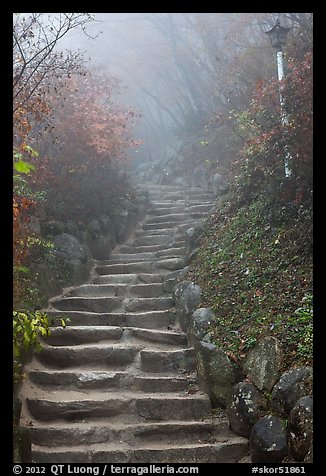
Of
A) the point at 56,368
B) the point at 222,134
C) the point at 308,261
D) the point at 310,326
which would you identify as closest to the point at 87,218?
the point at 56,368

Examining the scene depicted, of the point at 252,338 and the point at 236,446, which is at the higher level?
the point at 252,338

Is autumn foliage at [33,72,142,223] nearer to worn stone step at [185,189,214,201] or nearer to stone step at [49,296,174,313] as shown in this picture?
stone step at [49,296,174,313]

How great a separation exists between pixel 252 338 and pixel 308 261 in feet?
4.36

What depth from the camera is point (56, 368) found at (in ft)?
23.4

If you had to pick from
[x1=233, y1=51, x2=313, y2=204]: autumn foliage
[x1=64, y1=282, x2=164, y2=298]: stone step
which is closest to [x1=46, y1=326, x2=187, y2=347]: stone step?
[x1=64, y1=282, x2=164, y2=298]: stone step

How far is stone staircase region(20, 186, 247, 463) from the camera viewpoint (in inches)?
223

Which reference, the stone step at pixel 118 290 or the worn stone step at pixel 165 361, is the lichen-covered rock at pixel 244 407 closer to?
the worn stone step at pixel 165 361

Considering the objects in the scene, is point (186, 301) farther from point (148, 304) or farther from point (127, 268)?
point (127, 268)

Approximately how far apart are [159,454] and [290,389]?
179 cm

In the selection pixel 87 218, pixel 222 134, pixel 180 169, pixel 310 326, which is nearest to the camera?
pixel 310 326

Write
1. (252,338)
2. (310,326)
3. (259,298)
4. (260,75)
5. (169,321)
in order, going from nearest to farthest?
(310,326), (252,338), (259,298), (169,321), (260,75)

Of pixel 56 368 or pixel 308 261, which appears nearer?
pixel 308 261

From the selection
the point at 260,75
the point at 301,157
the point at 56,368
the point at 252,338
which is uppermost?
the point at 260,75
